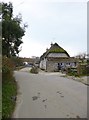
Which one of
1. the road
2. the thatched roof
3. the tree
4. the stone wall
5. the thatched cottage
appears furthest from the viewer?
the thatched roof

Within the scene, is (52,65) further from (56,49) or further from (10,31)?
(10,31)

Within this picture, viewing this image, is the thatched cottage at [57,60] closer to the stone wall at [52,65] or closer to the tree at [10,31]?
the stone wall at [52,65]

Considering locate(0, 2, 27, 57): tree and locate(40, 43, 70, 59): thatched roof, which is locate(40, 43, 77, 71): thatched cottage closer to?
locate(40, 43, 70, 59): thatched roof

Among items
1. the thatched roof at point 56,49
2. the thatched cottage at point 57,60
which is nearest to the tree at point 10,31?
the thatched cottage at point 57,60

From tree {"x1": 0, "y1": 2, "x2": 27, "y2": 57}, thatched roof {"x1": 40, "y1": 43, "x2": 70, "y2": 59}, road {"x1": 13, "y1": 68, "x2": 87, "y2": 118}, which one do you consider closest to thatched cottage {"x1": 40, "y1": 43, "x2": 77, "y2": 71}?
Answer: thatched roof {"x1": 40, "y1": 43, "x2": 70, "y2": 59}

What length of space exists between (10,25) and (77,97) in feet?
46.3

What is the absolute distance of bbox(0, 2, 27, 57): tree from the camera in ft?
105

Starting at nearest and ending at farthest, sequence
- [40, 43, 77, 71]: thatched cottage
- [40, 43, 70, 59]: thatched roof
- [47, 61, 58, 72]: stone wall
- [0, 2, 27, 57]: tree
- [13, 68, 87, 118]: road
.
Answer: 1. [13, 68, 87, 118]: road
2. [0, 2, 27, 57]: tree
3. [47, 61, 58, 72]: stone wall
4. [40, 43, 77, 71]: thatched cottage
5. [40, 43, 70, 59]: thatched roof

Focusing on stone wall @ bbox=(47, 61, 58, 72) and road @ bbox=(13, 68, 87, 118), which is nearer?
road @ bbox=(13, 68, 87, 118)

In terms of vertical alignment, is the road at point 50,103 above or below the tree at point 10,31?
below

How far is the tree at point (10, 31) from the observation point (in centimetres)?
3216

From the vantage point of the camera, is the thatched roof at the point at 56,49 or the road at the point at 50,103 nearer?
the road at the point at 50,103

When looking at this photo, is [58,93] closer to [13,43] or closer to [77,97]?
[77,97]

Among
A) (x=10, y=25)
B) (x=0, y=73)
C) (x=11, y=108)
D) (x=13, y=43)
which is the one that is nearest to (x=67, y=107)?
(x=11, y=108)
